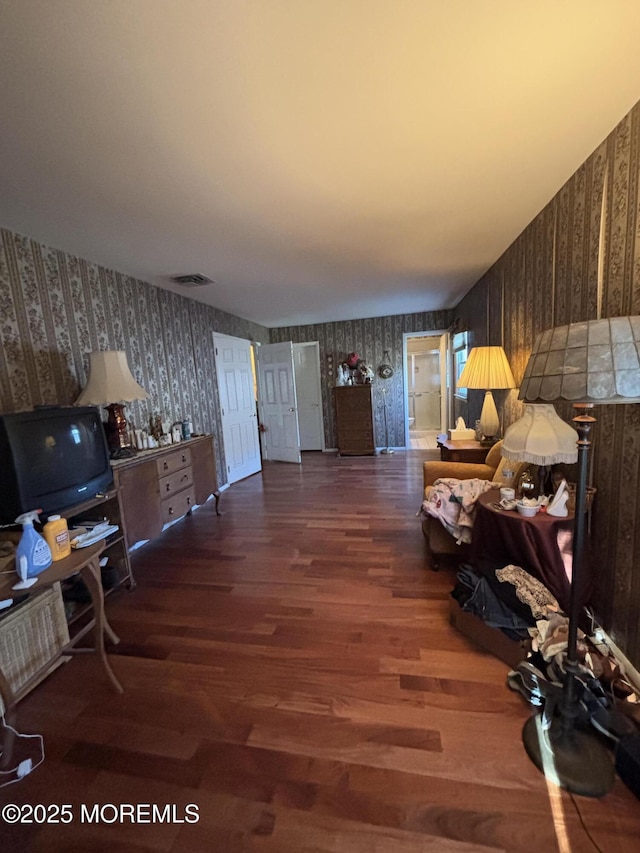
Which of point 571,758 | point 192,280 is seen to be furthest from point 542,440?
point 192,280

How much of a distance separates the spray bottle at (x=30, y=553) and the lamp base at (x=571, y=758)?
197 cm

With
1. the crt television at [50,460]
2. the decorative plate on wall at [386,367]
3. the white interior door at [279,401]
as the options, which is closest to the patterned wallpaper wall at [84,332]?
the crt television at [50,460]

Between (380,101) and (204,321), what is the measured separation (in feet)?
11.5

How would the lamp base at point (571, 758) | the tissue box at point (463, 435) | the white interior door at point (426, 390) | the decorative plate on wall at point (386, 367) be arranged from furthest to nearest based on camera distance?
1. the white interior door at point (426, 390)
2. the decorative plate on wall at point (386, 367)
3. the tissue box at point (463, 435)
4. the lamp base at point (571, 758)

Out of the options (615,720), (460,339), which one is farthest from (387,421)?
(615,720)

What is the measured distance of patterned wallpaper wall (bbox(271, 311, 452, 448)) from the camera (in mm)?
6066

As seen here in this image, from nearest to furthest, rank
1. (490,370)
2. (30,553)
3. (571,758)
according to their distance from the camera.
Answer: (571,758) < (30,553) < (490,370)

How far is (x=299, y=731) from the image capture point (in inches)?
54.3

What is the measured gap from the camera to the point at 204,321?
439 centimetres

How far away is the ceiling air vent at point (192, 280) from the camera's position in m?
3.24

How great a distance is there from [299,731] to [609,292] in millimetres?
2284

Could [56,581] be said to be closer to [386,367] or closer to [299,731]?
[299,731]

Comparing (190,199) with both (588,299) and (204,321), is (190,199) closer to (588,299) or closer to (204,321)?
(588,299)

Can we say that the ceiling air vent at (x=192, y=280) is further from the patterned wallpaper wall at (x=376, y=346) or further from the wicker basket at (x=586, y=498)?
the wicker basket at (x=586, y=498)
